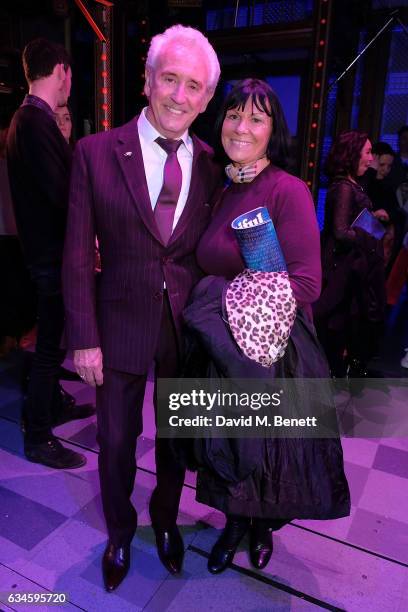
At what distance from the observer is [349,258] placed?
3.13 m

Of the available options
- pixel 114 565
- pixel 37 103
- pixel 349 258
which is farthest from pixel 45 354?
pixel 349 258

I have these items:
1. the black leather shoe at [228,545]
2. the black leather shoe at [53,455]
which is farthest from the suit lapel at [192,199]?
the black leather shoe at [53,455]

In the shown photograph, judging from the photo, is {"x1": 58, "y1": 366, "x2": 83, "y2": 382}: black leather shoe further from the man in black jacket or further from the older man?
the older man

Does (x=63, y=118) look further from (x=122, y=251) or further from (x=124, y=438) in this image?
(x=124, y=438)

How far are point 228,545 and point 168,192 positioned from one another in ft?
4.41

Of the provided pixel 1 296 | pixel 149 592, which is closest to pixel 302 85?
pixel 1 296

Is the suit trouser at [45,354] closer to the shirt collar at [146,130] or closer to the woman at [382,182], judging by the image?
the shirt collar at [146,130]

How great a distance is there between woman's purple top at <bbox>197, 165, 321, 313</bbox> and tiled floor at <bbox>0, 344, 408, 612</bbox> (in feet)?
3.51

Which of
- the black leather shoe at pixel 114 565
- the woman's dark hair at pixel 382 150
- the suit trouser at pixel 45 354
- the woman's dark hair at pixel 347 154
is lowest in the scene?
the black leather shoe at pixel 114 565

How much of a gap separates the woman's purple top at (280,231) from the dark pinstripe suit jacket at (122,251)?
0.31ft

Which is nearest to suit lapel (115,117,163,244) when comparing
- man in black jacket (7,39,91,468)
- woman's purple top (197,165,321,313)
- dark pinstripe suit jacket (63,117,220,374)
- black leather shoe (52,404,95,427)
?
dark pinstripe suit jacket (63,117,220,374)

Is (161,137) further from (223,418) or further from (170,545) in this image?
(170,545)

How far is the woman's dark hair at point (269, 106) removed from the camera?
57.4 inches

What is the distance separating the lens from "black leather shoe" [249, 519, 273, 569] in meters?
1.84
